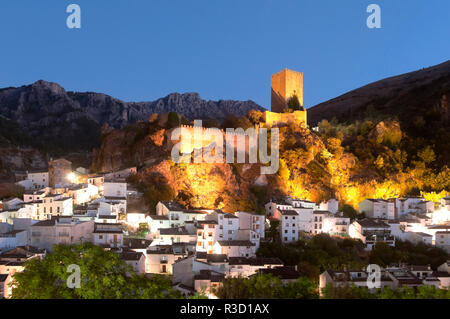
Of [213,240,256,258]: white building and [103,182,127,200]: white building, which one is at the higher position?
[103,182,127,200]: white building

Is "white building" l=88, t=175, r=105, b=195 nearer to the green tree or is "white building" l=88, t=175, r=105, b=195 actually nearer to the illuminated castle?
the illuminated castle

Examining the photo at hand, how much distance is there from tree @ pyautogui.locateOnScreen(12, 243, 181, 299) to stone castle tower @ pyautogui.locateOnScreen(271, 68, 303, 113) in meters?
39.9

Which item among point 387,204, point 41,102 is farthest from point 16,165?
point 387,204

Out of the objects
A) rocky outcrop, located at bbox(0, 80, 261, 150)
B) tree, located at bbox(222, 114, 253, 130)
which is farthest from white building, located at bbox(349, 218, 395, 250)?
rocky outcrop, located at bbox(0, 80, 261, 150)

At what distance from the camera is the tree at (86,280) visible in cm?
1475

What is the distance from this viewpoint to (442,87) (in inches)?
2749

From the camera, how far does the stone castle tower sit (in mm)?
53469

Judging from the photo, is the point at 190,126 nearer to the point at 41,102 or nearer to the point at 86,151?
the point at 86,151

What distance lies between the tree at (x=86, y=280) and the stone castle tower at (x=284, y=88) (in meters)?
39.9

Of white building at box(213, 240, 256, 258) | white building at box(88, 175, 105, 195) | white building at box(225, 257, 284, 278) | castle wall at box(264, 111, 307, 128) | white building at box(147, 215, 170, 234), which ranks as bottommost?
white building at box(225, 257, 284, 278)

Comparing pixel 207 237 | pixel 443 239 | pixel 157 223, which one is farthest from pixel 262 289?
pixel 443 239

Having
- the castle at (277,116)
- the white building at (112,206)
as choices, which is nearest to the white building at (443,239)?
the castle at (277,116)
